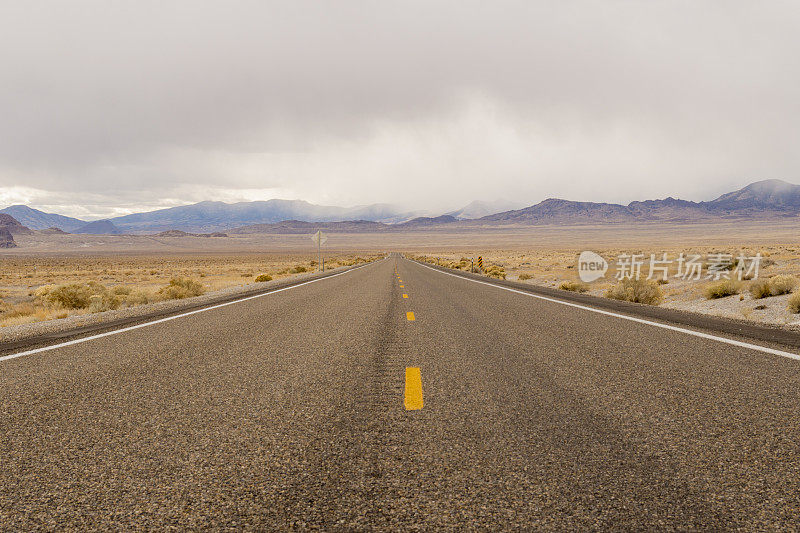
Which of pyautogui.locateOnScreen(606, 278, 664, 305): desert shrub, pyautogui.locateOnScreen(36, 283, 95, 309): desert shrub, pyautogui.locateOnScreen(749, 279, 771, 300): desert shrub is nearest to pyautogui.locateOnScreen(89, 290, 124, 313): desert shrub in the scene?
pyautogui.locateOnScreen(36, 283, 95, 309): desert shrub

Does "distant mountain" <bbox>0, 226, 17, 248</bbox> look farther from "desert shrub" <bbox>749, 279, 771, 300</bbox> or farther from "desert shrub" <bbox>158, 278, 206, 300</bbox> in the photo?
"desert shrub" <bbox>749, 279, 771, 300</bbox>

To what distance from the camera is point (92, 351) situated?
6223 mm

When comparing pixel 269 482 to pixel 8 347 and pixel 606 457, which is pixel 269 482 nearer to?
pixel 606 457

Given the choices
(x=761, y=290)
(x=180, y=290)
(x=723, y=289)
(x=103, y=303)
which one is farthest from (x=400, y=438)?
(x=180, y=290)

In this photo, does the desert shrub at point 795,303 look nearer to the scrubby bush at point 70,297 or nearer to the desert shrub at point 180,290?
the desert shrub at point 180,290

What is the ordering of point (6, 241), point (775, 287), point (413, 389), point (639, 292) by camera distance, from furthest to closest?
1. point (6, 241)
2. point (639, 292)
3. point (775, 287)
4. point (413, 389)

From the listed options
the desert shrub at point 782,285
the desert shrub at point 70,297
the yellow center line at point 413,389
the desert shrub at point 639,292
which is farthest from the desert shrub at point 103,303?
the desert shrub at point 782,285

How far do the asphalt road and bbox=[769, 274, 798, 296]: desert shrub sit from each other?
354 inches

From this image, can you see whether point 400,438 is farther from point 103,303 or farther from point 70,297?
point 70,297

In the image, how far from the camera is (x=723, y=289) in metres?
14.4

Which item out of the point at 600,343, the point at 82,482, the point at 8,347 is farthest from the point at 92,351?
the point at 600,343

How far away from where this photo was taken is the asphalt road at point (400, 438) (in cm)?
233

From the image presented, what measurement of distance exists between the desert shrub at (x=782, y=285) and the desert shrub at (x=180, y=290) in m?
18.5

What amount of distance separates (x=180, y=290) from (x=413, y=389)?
15182 millimetres
